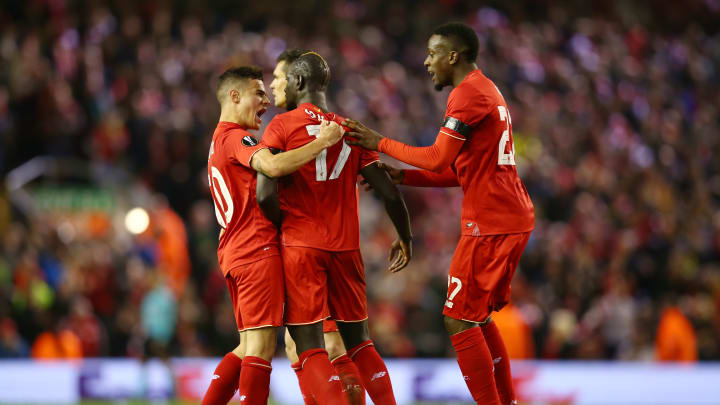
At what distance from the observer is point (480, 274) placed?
240 inches

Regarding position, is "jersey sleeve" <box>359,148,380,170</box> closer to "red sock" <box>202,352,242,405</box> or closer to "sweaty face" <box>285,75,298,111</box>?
"sweaty face" <box>285,75,298,111</box>

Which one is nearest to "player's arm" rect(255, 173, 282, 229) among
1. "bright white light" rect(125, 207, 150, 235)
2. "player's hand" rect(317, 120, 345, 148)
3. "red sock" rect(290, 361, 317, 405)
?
"player's hand" rect(317, 120, 345, 148)

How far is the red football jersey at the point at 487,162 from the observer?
6098 millimetres

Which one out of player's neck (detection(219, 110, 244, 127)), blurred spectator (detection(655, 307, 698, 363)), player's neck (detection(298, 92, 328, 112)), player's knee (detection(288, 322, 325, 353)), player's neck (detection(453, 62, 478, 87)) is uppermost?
player's neck (detection(453, 62, 478, 87))

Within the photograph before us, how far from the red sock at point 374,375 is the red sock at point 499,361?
2.44 feet

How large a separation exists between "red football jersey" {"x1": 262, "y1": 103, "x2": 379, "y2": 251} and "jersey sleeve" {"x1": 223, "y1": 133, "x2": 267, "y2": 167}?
11cm

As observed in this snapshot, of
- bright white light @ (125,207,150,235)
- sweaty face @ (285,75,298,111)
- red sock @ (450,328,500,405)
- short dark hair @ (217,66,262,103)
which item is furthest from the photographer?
bright white light @ (125,207,150,235)

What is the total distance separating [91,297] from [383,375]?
825 centimetres

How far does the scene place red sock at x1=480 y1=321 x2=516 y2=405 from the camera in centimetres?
639

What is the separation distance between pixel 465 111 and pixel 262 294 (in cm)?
172

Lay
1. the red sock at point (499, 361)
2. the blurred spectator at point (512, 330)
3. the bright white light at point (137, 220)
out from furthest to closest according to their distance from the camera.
Result: the bright white light at point (137, 220) → the blurred spectator at point (512, 330) → the red sock at point (499, 361)

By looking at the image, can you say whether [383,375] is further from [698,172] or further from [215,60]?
[698,172]

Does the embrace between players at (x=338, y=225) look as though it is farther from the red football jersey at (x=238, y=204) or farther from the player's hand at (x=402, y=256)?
the player's hand at (x=402, y=256)

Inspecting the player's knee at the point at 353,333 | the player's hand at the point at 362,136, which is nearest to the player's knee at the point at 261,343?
the player's knee at the point at 353,333
